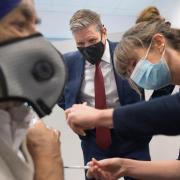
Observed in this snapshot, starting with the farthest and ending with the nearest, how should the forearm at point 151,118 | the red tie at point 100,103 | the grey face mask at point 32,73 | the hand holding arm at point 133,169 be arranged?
1. the red tie at point 100,103
2. the hand holding arm at point 133,169
3. the forearm at point 151,118
4. the grey face mask at point 32,73

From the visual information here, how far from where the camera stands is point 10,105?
30.6 inches

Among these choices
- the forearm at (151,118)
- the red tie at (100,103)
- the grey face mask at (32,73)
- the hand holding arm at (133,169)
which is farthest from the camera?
the red tie at (100,103)

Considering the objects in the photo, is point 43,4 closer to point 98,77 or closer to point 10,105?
point 98,77

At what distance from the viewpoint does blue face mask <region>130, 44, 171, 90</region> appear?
1.50 m

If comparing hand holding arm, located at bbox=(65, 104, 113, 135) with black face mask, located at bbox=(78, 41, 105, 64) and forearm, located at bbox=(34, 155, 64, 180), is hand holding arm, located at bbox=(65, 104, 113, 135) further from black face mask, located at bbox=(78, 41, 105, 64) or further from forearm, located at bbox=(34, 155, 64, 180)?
black face mask, located at bbox=(78, 41, 105, 64)

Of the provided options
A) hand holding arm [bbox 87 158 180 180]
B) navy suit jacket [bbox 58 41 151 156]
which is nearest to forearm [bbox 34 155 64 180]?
hand holding arm [bbox 87 158 180 180]

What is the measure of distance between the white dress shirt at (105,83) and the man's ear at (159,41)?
570 mm

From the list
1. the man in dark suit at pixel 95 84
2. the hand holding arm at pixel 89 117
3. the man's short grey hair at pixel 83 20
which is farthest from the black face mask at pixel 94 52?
the hand holding arm at pixel 89 117

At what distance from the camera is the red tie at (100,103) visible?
6.33 feet

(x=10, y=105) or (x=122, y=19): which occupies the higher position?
(x=10, y=105)

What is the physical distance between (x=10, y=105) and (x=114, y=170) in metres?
0.79

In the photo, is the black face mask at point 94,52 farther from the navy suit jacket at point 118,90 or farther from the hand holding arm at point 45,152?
the hand holding arm at point 45,152

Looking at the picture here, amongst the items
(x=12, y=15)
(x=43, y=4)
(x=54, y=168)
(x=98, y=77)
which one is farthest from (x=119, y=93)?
(x=43, y=4)

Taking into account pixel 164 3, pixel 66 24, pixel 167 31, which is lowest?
pixel 66 24
